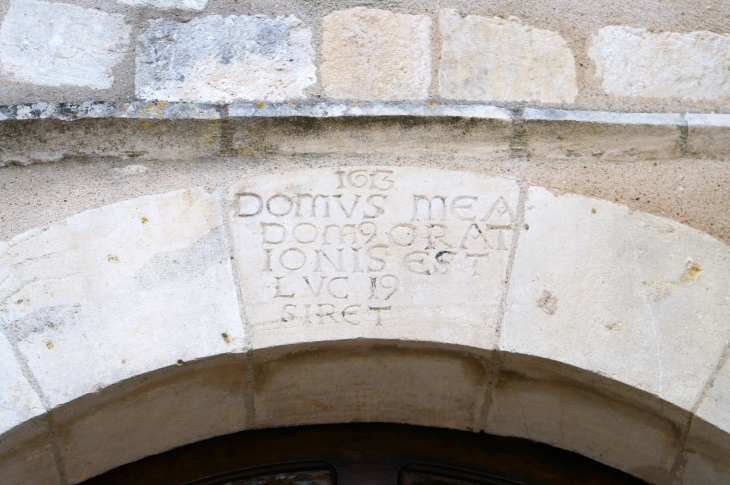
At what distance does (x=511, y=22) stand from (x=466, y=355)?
2.86ft

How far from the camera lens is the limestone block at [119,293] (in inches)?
61.9

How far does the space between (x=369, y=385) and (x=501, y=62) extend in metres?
0.89

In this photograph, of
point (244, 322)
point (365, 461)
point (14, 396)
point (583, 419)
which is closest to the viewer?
point (14, 396)

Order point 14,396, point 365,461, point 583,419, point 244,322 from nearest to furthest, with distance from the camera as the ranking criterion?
point 14,396, point 244,322, point 583,419, point 365,461

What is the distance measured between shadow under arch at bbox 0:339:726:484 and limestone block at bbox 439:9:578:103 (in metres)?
0.66

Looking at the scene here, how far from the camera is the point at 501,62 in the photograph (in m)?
1.86

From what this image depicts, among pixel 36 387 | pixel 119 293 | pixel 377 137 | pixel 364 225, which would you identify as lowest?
pixel 36 387

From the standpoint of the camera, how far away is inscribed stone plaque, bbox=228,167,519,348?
65.5 inches

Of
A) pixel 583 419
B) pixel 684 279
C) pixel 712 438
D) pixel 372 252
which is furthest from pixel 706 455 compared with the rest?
pixel 372 252

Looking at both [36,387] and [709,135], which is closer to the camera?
[36,387]

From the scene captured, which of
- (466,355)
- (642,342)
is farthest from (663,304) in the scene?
(466,355)

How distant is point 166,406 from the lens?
1724 millimetres

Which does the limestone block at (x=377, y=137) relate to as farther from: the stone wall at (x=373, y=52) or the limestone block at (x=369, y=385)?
the limestone block at (x=369, y=385)

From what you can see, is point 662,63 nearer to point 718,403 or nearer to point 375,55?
point 375,55
